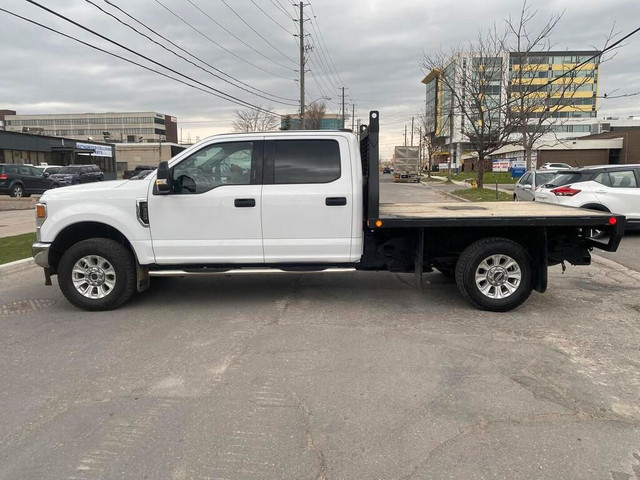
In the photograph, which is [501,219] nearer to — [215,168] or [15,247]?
[215,168]

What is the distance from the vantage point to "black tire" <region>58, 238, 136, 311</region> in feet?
18.9

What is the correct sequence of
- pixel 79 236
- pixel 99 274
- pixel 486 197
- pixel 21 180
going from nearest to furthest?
pixel 99 274
pixel 79 236
pixel 486 197
pixel 21 180

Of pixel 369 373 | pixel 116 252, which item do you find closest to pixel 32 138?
pixel 116 252

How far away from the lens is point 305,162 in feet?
19.1

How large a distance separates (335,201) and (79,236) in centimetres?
318

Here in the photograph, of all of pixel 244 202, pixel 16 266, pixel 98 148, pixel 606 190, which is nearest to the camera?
pixel 244 202

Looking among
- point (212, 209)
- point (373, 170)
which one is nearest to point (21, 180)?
point (212, 209)

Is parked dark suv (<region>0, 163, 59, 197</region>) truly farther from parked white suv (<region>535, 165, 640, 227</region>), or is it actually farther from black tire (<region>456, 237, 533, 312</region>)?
black tire (<region>456, 237, 533, 312</region>)

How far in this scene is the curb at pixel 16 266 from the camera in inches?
325

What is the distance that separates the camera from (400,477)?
2789 millimetres

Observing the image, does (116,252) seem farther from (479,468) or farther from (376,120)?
(479,468)

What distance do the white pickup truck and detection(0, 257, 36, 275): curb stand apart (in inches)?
121

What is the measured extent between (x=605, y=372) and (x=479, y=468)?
202cm

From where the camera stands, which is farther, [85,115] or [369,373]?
[85,115]
